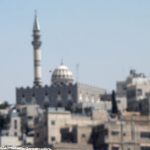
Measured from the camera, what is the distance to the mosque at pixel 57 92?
298ft

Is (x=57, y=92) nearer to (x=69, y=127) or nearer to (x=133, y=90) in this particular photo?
(x=133, y=90)

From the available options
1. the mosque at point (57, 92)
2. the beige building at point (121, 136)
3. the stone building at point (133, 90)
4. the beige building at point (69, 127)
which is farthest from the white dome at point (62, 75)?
the beige building at point (121, 136)

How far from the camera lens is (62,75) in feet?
326

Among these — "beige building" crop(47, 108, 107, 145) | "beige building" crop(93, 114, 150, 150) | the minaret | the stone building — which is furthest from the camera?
the minaret

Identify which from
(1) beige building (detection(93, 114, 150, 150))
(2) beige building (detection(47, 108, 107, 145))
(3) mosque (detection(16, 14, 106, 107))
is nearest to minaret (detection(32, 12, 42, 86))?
(3) mosque (detection(16, 14, 106, 107))

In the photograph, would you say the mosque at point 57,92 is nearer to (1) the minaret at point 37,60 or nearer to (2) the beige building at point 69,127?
(1) the minaret at point 37,60

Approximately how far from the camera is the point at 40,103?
93.3m

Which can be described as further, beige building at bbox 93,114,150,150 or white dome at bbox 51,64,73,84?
white dome at bbox 51,64,73,84

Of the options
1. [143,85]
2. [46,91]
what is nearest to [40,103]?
[46,91]

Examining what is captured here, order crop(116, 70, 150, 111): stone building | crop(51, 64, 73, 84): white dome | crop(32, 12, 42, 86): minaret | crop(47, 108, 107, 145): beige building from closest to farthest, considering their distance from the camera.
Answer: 1. crop(47, 108, 107, 145): beige building
2. crop(116, 70, 150, 111): stone building
3. crop(32, 12, 42, 86): minaret
4. crop(51, 64, 73, 84): white dome

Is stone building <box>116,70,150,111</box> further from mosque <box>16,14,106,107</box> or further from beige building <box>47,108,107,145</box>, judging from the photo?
beige building <box>47,108,107,145</box>

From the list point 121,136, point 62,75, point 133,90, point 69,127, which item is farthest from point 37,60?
point 121,136

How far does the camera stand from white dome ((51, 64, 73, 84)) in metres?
98.2

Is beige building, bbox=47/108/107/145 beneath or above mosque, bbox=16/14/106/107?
beneath
